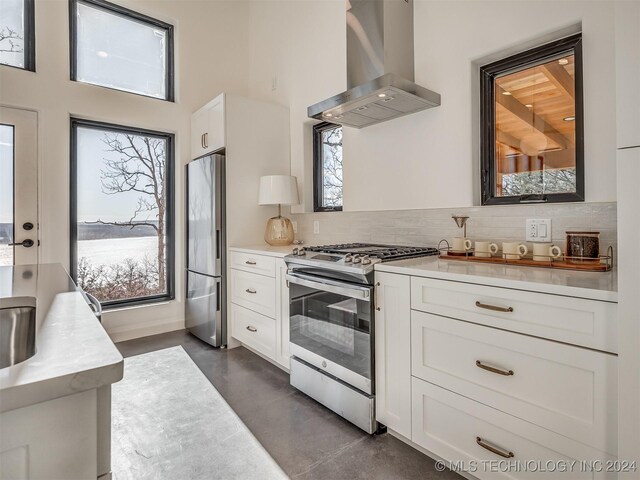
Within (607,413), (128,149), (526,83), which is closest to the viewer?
(607,413)

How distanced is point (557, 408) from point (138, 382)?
2428mm

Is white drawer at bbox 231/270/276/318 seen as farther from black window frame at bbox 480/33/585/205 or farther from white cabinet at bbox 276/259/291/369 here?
black window frame at bbox 480/33/585/205

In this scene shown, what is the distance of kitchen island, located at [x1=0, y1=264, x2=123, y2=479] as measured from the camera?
0.47 meters

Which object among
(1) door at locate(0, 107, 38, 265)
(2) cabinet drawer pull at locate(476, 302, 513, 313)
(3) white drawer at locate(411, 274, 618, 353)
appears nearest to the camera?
(3) white drawer at locate(411, 274, 618, 353)

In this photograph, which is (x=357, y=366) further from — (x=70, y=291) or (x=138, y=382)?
(x=138, y=382)

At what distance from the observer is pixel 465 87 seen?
2139 millimetres

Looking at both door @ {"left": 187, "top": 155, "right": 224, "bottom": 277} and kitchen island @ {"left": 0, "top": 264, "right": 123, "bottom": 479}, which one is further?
door @ {"left": 187, "top": 155, "right": 224, "bottom": 277}

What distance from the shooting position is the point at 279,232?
3303mm

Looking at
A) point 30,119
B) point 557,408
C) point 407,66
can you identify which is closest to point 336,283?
point 557,408

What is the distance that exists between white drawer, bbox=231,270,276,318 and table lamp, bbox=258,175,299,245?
19.4 inches

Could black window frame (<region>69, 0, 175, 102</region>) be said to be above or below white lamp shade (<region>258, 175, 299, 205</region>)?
above

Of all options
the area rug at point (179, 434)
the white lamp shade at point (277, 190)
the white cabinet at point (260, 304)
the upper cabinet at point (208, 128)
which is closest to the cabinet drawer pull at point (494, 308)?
the area rug at point (179, 434)

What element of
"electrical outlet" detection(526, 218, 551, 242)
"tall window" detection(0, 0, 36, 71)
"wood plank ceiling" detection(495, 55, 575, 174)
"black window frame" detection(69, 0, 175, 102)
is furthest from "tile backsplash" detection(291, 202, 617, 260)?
"tall window" detection(0, 0, 36, 71)

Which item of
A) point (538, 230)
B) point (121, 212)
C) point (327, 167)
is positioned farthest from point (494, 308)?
point (121, 212)
